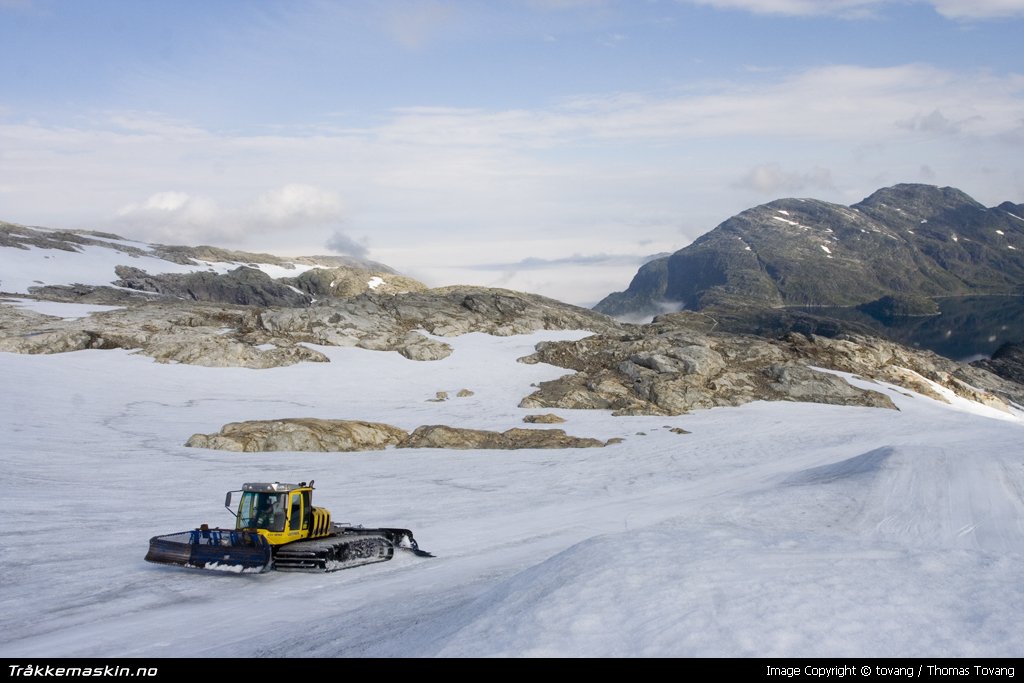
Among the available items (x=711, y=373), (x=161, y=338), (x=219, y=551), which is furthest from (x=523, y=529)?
(x=161, y=338)

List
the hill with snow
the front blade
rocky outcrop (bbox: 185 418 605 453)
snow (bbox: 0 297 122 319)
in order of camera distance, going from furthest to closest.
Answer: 1. snow (bbox: 0 297 122 319)
2. rocky outcrop (bbox: 185 418 605 453)
3. the front blade
4. the hill with snow

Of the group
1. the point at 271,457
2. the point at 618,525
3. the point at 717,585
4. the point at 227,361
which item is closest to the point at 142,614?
the point at 717,585

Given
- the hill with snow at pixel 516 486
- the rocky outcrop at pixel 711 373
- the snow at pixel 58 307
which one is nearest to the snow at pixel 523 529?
the hill with snow at pixel 516 486

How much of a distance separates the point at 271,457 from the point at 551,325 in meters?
40.0

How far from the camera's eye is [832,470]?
87.2ft

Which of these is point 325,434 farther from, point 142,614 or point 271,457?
point 142,614

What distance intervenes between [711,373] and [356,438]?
27.3 metres

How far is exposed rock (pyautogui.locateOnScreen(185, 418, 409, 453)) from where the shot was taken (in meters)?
34.2

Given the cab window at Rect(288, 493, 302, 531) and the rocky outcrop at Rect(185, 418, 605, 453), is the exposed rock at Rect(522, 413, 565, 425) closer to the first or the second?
the rocky outcrop at Rect(185, 418, 605, 453)

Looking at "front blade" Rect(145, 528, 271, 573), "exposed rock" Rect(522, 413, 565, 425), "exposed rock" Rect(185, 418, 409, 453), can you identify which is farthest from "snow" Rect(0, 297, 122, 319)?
"front blade" Rect(145, 528, 271, 573)

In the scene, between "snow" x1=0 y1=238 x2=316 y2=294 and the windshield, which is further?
"snow" x1=0 y1=238 x2=316 y2=294

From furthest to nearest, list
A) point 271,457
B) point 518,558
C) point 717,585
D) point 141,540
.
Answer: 1. point 271,457
2. point 141,540
3. point 518,558
4. point 717,585

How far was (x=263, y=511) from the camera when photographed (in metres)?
17.0

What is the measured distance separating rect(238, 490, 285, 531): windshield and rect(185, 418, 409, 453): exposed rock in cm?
1794
